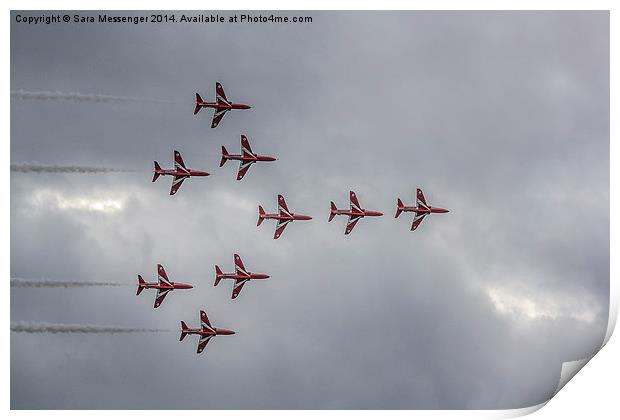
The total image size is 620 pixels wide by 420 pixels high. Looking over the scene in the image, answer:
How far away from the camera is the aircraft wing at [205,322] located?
275 feet

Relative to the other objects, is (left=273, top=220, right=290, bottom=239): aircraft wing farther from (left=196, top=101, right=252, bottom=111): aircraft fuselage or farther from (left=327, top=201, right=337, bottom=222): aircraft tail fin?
(left=196, top=101, right=252, bottom=111): aircraft fuselage

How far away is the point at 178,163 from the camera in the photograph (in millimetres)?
82875

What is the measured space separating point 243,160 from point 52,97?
14.1m

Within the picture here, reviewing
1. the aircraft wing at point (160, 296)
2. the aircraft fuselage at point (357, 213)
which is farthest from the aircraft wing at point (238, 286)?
the aircraft fuselage at point (357, 213)

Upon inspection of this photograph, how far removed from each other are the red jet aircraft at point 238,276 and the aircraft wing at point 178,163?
7.01 metres

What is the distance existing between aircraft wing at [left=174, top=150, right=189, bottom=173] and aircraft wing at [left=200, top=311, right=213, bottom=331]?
9.77 meters

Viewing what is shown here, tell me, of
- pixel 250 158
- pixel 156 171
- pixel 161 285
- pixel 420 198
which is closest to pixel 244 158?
pixel 250 158

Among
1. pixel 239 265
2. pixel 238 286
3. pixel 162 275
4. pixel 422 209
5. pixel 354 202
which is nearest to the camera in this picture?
pixel 162 275

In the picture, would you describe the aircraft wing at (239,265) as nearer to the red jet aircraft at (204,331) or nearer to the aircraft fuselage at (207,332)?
the red jet aircraft at (204,331)

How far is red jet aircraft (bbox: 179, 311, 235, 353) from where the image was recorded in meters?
82.7

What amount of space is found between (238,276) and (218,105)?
38.4 feet

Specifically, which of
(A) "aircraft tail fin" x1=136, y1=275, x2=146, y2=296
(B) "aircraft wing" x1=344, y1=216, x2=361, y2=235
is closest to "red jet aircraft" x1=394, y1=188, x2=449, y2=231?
(B) "aircraft wing" x1=344, y1=216, x2=361, y2=235

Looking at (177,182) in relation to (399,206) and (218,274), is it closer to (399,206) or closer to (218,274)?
(218,274)
